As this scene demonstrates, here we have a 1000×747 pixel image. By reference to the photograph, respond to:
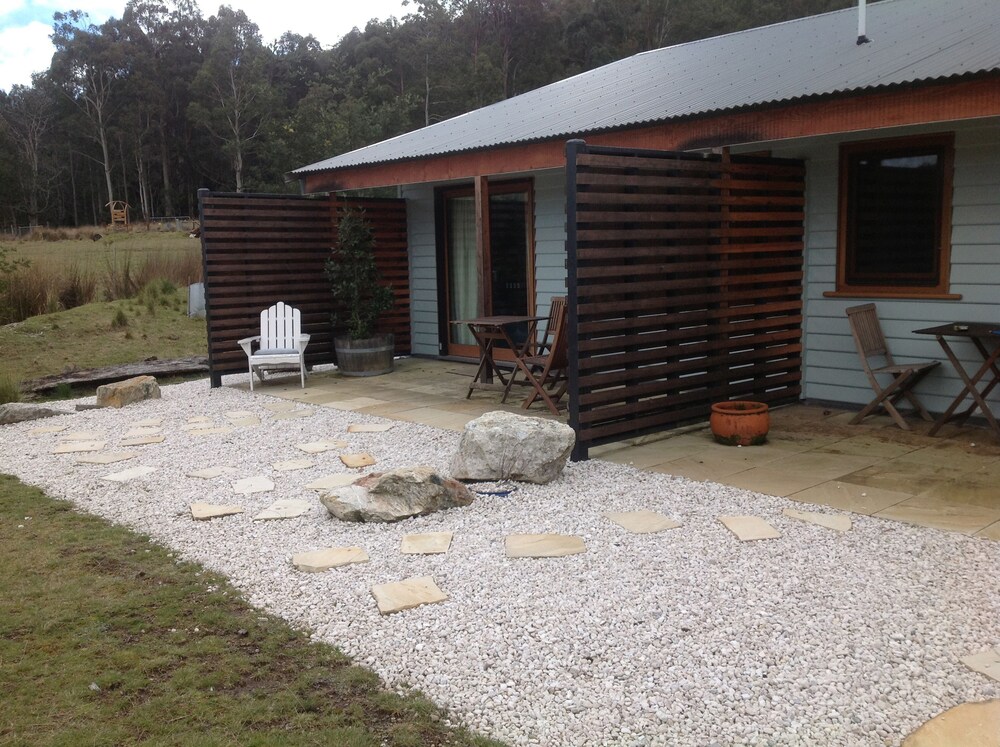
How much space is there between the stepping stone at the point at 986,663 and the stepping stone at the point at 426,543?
2026 mm

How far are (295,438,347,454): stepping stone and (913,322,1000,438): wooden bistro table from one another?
12.6 ft

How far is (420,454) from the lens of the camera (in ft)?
18.5

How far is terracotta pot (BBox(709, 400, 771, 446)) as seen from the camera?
5500 mm

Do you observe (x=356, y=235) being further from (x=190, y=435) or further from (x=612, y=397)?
(x=612, y=397)

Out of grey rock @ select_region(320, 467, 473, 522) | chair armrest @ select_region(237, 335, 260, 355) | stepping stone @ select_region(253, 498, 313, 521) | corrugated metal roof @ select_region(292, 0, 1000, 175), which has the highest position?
corrugated metal roof @ select_region(292, 0, 1000, 175)

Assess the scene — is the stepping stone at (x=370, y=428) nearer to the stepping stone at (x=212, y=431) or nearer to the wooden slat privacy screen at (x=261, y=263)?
the stepping stone at (x=212, y=431)

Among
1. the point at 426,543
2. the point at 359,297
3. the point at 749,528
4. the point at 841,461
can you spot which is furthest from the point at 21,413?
the point at 841,461

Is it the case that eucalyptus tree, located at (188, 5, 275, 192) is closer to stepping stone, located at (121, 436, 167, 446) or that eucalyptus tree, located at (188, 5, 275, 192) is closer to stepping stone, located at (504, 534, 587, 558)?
stepping stone, located at (121, 436, 167, 446)

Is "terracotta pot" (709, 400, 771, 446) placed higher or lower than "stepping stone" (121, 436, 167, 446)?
higher

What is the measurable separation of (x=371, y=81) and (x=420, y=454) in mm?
34049

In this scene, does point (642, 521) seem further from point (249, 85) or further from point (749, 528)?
point (249, 85)

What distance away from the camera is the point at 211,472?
536 centimetres

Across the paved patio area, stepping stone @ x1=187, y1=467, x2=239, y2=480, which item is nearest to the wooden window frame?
the paved patio area

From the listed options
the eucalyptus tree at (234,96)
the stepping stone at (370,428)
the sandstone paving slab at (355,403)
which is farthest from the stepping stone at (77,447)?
the eucalyptus tree at (234,96)
